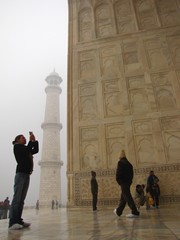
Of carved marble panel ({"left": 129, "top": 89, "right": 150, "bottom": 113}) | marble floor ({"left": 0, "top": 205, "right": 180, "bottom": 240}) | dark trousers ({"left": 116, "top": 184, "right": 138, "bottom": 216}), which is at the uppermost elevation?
carved marble panel ({"left": 129, "top": 89, "right": 150, "bottom": 113})

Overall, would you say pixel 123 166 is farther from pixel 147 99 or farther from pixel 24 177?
pixel 147 99

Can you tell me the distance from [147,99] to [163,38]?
10.2 feet

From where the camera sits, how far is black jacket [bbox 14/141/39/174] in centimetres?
320

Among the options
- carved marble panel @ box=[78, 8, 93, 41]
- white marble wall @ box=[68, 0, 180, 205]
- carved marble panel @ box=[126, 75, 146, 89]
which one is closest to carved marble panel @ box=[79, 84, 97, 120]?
white marble wall @ box=[68, 0, 180, 205]

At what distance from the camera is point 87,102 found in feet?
29.6

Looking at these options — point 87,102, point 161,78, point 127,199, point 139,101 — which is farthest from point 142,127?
point 127,199

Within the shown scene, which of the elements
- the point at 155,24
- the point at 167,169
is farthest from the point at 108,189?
the point at 155,24

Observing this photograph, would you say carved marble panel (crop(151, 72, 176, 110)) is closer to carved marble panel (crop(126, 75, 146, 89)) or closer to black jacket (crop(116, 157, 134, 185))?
carved marble panel (crop(126, 75, 146, 89))

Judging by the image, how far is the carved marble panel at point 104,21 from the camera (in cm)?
1054

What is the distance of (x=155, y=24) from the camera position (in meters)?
10.2

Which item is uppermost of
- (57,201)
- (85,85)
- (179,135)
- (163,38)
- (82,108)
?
(163,38)

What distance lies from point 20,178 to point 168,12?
10339mm

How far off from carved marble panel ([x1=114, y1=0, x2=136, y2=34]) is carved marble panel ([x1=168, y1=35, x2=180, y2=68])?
1776mm

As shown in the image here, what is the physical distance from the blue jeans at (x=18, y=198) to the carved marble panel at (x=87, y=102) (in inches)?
223
